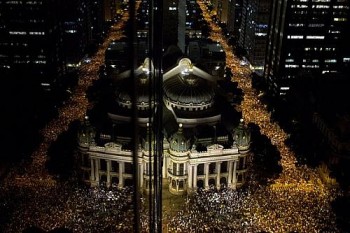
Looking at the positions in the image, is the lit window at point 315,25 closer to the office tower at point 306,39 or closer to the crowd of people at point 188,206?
the office tower at point 306,39

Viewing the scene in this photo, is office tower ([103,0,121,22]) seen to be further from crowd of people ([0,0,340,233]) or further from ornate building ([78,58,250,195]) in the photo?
crowd of people ([0,0,340,233])

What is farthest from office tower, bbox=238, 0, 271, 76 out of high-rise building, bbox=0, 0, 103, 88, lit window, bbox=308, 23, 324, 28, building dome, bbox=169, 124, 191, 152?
building dome, bbox=169, 124, 191, 152

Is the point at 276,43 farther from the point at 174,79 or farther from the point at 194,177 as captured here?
the point at 194,177

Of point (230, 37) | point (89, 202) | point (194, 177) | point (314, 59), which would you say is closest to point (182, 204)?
point (194, 177)

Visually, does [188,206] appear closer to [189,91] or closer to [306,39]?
[189,91]

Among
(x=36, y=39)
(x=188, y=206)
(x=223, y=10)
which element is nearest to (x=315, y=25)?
(x=188, y=206)
